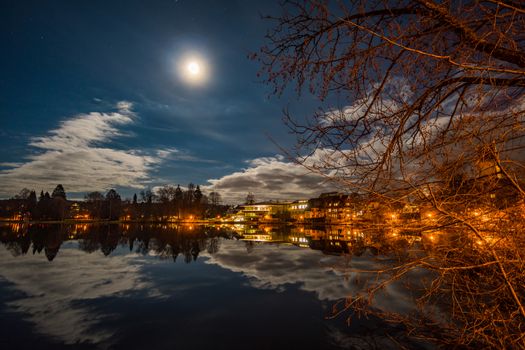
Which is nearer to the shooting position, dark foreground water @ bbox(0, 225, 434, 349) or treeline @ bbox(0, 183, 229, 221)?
dark foreground water @ bbox(0, 225, 434, 349)

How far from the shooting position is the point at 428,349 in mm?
5152

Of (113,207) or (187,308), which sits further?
(113,207)

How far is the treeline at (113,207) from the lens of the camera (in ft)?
328

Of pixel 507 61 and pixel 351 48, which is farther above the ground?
pixel 351 48

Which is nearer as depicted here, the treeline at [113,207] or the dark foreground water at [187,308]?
the dark foreground water at [187,308]

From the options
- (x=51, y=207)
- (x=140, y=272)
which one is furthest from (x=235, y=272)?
(x=51, y=207)

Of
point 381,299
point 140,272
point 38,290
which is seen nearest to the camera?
point 381,299

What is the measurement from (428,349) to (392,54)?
532cm

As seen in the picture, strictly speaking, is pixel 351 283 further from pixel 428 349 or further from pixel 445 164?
pixel 445 164

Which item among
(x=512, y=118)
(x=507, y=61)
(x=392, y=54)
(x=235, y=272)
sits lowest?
(x=235, y=272)

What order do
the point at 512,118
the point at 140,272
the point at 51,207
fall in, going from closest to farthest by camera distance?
the point at 512,118 → the point at 140,272 → the point at 51,207

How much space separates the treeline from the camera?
100125mm

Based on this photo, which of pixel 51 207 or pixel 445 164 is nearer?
pixel 445 164

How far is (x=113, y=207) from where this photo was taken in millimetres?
112625
